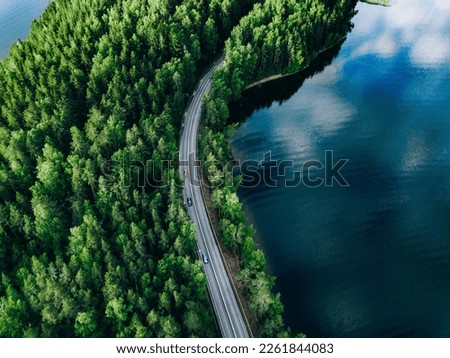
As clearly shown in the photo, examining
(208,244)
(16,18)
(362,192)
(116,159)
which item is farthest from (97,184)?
(16,18)

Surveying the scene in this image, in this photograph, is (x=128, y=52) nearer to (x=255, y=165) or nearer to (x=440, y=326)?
(x=255, y=165)

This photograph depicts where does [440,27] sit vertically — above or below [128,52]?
below

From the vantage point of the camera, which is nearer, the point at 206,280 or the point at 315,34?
the point at 206,280

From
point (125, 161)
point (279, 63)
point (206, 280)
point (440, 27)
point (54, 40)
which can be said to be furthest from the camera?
point (440, 27)

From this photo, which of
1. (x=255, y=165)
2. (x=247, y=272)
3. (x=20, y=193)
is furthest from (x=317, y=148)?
(x=20, y=193)

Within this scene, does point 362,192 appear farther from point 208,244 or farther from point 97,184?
point 97,184

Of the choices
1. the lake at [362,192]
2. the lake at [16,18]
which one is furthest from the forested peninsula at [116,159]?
the lake at [16,18]
